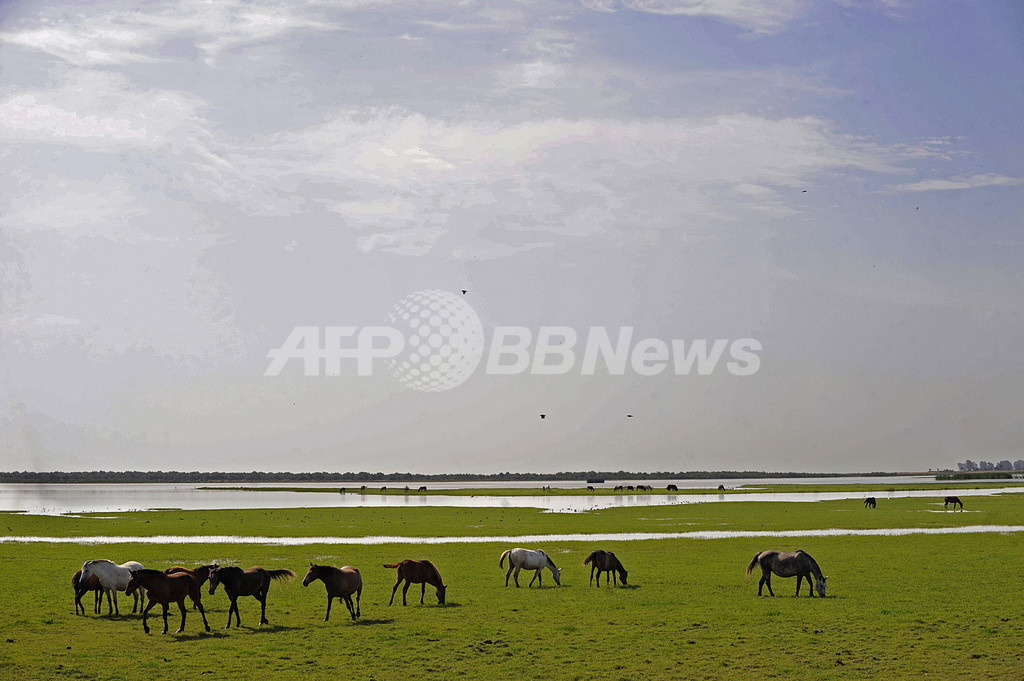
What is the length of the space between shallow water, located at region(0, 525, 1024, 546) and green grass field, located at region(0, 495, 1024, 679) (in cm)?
620

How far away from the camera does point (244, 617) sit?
2308 cm

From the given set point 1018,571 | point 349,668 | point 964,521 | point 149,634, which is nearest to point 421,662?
point 349,668

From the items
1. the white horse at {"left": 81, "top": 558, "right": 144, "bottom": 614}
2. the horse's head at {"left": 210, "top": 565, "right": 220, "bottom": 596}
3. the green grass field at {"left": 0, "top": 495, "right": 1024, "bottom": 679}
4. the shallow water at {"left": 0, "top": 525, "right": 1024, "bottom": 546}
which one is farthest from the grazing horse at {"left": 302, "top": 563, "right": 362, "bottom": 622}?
the shallow water at {"left": 0, "top": 525, "right": 1024, "bottom": 546}

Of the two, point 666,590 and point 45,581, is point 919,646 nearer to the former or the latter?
point 666,590

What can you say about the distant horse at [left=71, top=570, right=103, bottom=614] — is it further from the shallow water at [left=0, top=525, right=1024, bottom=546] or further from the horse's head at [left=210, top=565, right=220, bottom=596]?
the shallow water at [left=0, top=525, right=1024, bottom=546]

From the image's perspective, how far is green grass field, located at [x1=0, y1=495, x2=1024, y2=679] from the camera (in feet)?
57.6

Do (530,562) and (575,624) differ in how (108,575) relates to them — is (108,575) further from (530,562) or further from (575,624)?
(530,562)

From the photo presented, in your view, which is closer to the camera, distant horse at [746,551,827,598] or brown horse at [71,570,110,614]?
brown horse at [71,570,110,614]

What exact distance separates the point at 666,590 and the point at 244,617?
11898 millimetres

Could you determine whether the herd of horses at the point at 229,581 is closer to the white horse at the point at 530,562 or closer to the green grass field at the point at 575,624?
the green grass field at the point at 575,624

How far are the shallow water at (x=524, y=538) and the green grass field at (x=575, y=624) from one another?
6.20 metres

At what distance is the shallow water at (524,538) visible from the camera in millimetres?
46750

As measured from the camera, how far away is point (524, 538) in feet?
160

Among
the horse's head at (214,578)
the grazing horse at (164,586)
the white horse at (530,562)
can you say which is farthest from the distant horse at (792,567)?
the grazing horse at (164,586)
